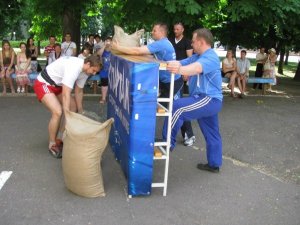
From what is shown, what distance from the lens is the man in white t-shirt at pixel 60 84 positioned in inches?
212

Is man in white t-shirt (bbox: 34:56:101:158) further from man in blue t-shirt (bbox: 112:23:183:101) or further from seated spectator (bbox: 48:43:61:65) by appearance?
seated spectator (bbox: 48:43:61:65)

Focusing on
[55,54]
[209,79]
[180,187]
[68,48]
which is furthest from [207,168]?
[68,48]

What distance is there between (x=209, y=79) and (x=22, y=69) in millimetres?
7219

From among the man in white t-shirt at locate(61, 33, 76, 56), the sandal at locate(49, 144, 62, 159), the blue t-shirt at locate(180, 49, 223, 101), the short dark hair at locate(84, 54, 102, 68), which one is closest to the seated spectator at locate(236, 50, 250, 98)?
the man in white t-shirt at locate(61, 33, 76, 56)

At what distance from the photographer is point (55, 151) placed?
6.04 metres

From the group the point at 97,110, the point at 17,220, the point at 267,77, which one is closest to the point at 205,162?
the point at 17,220

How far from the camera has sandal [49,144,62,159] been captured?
19.6 feet

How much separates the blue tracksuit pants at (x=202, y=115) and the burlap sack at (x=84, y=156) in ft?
2.92

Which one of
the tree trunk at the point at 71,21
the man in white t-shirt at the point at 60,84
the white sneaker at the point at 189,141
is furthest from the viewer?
the tree trunk at the point at 71,21

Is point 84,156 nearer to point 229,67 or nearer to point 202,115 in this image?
point 202,115

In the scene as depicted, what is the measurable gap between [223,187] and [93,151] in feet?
5.47

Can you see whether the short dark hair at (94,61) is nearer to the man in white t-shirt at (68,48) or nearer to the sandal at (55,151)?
the sandal at (55,151)

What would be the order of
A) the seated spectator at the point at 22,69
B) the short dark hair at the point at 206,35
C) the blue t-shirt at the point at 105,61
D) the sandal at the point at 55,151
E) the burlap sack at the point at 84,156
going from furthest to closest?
the seated spectator at the point at 22,69, the blue t-shirt at the point at 105,61, the sandal at the point at 55,151, the short dark hair at the point at 206,35, the burlap sack at the point at 84,156

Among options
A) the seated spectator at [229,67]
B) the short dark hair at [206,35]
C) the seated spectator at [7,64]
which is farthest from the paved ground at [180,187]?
the seated spectator at [229,67]
